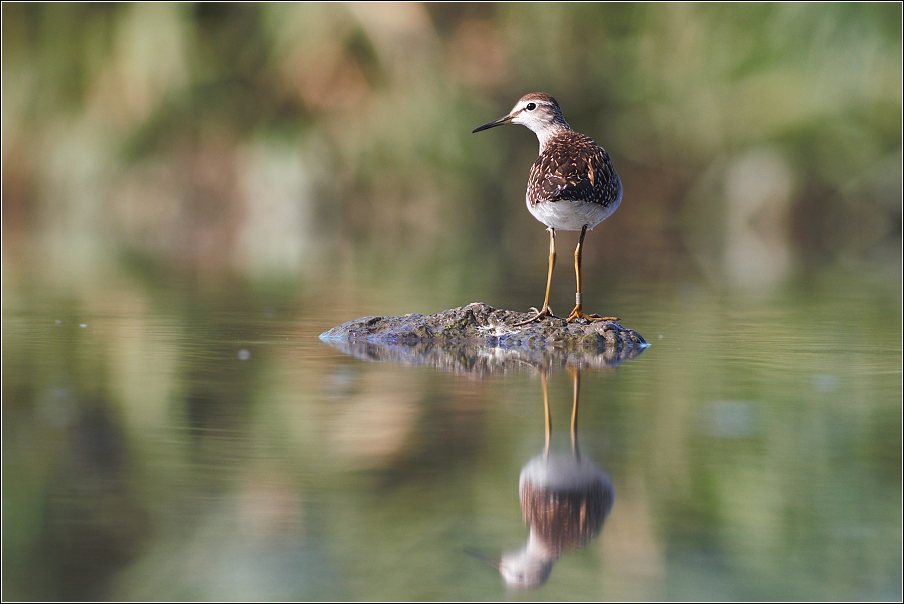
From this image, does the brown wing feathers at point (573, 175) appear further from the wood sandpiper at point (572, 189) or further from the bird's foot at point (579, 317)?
the bird's foot at point (579, 317)

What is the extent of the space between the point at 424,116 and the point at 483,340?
917 centimetres

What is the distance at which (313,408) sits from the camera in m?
4.32

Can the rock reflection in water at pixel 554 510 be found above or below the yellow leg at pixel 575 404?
below

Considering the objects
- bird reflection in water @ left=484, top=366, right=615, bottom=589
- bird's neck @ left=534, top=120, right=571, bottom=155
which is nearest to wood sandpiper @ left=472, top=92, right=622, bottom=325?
bird's neck @ left=534, top=120, right=571, bottom=155

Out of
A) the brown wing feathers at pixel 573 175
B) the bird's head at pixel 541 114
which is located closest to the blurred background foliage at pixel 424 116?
the bird's head at pixel 541 114

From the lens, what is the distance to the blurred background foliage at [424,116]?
14039 mm

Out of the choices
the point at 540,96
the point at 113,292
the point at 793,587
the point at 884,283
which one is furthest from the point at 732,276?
the point at 793,587

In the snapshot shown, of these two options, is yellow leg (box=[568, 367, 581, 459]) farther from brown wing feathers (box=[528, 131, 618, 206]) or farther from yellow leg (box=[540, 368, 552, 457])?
brown wing feathers (box=[528, 131, 618, 206])

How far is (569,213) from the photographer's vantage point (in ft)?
18.9

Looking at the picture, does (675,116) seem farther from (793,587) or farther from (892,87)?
(793,587)

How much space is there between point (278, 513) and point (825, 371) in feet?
9.35

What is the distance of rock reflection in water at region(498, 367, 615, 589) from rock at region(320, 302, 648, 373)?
1.70 meters

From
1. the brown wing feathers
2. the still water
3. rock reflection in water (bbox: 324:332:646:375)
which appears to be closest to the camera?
the still water

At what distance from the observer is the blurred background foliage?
46.1 feet
